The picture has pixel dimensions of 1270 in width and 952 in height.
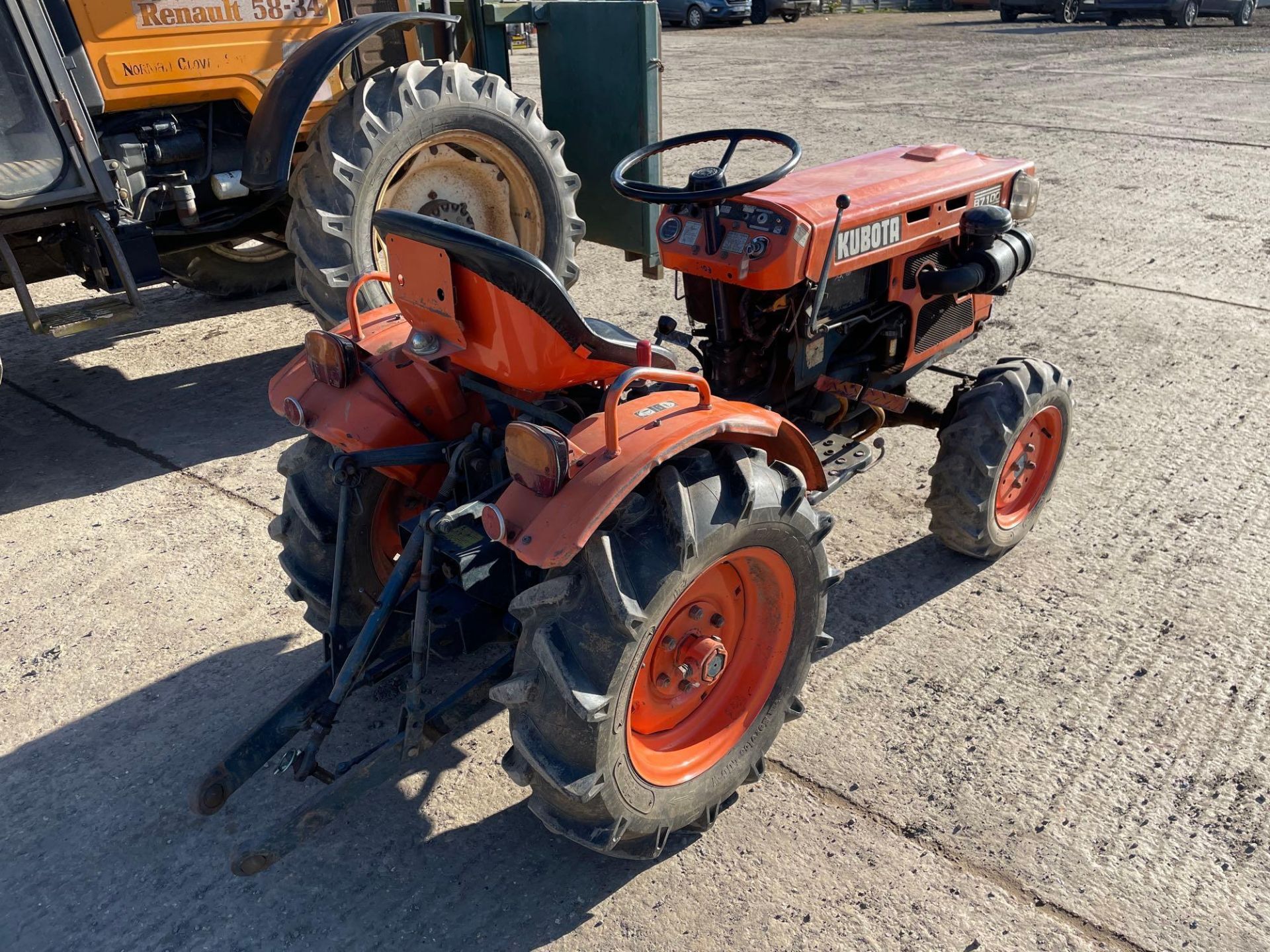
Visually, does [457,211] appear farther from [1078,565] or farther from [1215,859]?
[1215,859]

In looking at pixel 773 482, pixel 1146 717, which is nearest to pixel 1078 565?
pixel 1146 717

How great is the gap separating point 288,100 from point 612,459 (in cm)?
316

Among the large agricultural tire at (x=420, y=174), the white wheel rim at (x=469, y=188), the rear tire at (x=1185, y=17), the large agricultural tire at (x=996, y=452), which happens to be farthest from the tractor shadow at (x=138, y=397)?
the rear tire at (x=1185, y=17)

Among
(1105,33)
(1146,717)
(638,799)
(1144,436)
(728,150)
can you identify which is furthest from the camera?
(1105,33)

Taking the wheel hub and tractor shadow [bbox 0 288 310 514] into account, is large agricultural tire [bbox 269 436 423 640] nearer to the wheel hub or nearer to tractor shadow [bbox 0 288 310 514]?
tractor shadow [bbox 0 288 310 514]

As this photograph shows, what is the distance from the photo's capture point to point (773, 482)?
2.29m

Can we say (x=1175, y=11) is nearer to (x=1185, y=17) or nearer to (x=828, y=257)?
(x=1185, y=17)

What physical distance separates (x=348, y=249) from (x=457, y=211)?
80cm

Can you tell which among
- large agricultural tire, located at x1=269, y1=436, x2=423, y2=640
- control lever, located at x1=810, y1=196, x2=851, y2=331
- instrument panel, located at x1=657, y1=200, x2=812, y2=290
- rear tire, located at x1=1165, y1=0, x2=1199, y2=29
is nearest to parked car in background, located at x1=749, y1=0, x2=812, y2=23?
rear tire, located at x1=1165, y1=0, x2=1199, y2=29

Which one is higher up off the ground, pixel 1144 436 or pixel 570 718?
pixel 570 718

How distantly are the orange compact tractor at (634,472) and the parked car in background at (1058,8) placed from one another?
21418mm

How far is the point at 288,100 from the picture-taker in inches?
170

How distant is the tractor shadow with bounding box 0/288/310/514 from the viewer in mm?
4293

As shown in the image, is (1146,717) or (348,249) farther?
(348,249)
